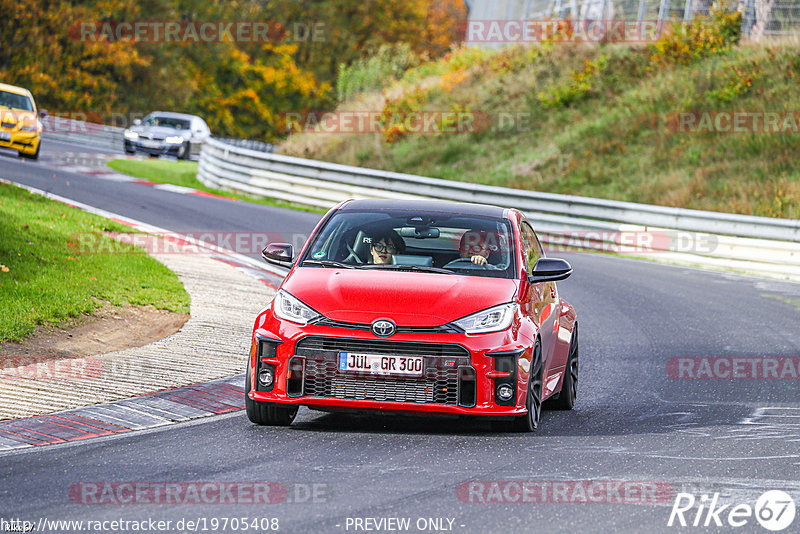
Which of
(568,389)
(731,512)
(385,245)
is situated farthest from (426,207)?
(731,512)

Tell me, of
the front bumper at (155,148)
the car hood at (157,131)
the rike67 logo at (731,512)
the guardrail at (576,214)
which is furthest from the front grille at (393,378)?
the car hood at (157,131)

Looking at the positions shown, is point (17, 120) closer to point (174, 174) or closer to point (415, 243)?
point (174, 174)

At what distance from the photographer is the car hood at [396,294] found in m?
7.81

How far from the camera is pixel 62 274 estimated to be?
44.1ft

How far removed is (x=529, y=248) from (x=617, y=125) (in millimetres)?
23827

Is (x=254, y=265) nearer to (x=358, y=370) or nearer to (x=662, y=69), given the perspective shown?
(x=358, y=370)

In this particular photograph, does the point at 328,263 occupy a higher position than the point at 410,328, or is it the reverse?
the point at 328,263

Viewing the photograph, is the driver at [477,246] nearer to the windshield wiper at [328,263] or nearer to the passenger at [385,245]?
the passenger at [385,245]

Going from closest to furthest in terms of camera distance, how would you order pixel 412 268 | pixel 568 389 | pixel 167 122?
pixel 412 268 < pixel 568 389 < pixel 167 122

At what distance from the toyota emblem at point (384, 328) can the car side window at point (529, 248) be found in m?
1.59

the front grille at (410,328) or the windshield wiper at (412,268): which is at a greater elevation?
the windshield wiper at (412,268)

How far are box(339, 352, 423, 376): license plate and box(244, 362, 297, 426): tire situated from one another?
25.9 inches

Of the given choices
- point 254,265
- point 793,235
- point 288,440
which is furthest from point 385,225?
point 793,235

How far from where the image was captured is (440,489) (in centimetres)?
655
